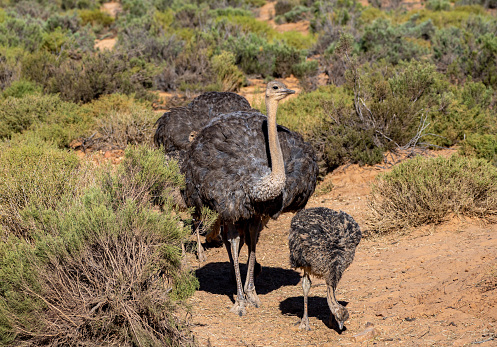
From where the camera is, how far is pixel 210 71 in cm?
1582

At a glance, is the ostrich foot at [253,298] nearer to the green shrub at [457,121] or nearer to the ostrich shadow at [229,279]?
the ostrich shadow at [229,279]

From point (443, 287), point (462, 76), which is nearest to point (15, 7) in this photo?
point (462, 76)

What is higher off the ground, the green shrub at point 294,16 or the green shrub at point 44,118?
the green shrub at point 44,118

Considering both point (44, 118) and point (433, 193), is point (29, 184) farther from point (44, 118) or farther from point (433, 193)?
point (44, 118)

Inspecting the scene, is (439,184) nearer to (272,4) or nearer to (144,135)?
(144,135)

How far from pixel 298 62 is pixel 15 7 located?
14794 millimetres

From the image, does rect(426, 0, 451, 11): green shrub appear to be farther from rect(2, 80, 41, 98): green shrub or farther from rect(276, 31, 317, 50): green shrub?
rect(2, 80, 41, 98): green shrub

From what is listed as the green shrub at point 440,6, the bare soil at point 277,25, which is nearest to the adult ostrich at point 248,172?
the bare soil at point 277,25

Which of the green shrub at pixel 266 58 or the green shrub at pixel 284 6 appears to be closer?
the green shrub at pixel 266 58

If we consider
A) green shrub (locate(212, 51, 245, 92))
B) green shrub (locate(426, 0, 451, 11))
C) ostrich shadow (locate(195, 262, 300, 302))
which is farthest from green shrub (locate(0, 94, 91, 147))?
green shrub (locate(426, 0, 451, 11))

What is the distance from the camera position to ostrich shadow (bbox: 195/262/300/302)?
287 inches

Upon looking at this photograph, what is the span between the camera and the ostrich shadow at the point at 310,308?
631 centimetres

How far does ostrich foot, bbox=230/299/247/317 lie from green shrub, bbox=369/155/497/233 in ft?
8.56

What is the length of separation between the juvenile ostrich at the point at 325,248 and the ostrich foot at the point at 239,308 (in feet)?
2.49
